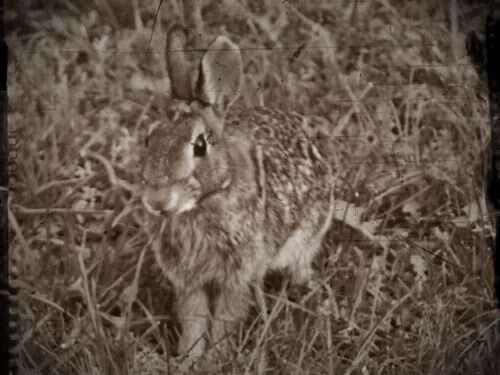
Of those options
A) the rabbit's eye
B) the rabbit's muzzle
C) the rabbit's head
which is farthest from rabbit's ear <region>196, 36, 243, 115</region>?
the rabbit's muzzle

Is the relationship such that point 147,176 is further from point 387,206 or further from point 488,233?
point 488,233

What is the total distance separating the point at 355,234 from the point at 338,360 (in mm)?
450

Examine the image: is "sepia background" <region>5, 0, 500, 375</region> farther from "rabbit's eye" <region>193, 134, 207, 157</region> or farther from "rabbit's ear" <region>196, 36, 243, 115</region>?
"rabbit's eye" <region>193, 134, 207, 157</region>

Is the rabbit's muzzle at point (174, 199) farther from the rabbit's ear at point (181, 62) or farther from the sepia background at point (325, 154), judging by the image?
the rabbit's ear at point (181, 62)

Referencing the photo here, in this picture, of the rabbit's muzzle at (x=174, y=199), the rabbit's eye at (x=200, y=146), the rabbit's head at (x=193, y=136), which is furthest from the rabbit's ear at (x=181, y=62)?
the rabbit's muzzle at (x=174, y=199)

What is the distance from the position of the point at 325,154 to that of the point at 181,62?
61 cm

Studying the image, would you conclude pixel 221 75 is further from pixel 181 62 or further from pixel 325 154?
pixel 325 154

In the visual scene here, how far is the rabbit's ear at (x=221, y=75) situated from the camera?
185 centimetres

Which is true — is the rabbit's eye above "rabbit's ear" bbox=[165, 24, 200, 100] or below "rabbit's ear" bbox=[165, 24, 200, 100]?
below

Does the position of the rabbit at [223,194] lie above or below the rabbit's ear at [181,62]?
below

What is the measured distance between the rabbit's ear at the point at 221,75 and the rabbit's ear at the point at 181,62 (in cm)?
3

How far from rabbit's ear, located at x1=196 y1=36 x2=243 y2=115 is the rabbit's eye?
4.4 inches

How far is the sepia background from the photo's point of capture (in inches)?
71.6

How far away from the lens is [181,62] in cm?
184
